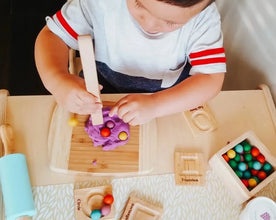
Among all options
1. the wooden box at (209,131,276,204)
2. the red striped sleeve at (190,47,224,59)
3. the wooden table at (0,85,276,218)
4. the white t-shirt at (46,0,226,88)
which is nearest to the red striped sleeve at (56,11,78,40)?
the white t-shirt at (46,0,226,88)

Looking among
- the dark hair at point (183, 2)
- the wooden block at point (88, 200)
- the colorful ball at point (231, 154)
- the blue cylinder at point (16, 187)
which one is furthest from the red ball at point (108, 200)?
the dark hair at point (183, 2)

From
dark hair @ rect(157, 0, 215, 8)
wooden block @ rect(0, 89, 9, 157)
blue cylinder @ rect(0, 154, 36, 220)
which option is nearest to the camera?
dark hair @ rect(157, 0, 215, 8)

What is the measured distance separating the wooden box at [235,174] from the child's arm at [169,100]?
0.34ft

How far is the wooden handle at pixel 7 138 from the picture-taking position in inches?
23.6

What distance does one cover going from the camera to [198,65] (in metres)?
0.67

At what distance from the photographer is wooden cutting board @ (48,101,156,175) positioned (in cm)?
61

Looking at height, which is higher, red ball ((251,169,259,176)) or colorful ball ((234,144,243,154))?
colorful ball ((234,144,243,154))

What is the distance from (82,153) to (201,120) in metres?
0.23

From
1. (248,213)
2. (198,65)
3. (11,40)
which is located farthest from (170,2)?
(11,40)

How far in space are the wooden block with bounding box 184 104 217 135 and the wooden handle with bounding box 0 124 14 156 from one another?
12.7 inches

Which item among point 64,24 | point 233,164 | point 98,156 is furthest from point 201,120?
point 64,24

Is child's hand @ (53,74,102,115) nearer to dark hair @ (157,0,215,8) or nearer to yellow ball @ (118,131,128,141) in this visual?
yellow ball @ (118,131,128,141)

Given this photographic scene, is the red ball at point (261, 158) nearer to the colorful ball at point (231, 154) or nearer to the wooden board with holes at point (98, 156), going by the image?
the colorful ball at point (231, 154)

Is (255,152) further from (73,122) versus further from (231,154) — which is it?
(73,122)
